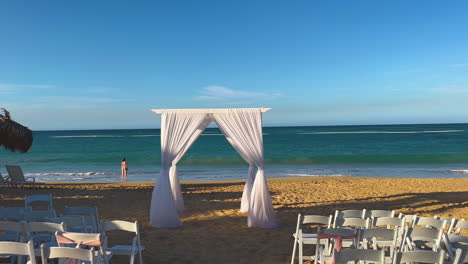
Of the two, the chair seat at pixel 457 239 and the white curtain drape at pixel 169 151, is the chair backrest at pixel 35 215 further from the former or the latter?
the chair seat at pixel 457 239

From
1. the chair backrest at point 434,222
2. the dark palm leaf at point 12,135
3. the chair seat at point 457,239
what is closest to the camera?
the chair backrest at point 434,222

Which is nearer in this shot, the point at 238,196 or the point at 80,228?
the point at 80,228

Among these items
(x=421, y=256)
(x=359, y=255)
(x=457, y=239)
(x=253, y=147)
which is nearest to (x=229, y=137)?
(x=253, y=147)

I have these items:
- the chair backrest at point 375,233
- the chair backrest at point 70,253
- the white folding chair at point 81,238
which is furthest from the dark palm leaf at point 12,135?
the chair backrest at point 375,233

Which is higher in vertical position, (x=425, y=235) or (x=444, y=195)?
(x=425, y=235)

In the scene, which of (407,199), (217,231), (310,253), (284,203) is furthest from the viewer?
(407,199)

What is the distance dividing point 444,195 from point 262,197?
6.76m

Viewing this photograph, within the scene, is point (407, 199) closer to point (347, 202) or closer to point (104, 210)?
point (347, 202)

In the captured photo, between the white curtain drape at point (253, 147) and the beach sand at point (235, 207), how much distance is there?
0.28m

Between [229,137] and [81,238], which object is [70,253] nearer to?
[81,238]

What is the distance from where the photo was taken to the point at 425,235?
13.2ft

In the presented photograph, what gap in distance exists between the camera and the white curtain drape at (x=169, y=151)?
7.02m

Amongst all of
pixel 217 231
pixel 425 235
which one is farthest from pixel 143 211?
pixel 425 235

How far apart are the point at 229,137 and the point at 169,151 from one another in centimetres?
122
